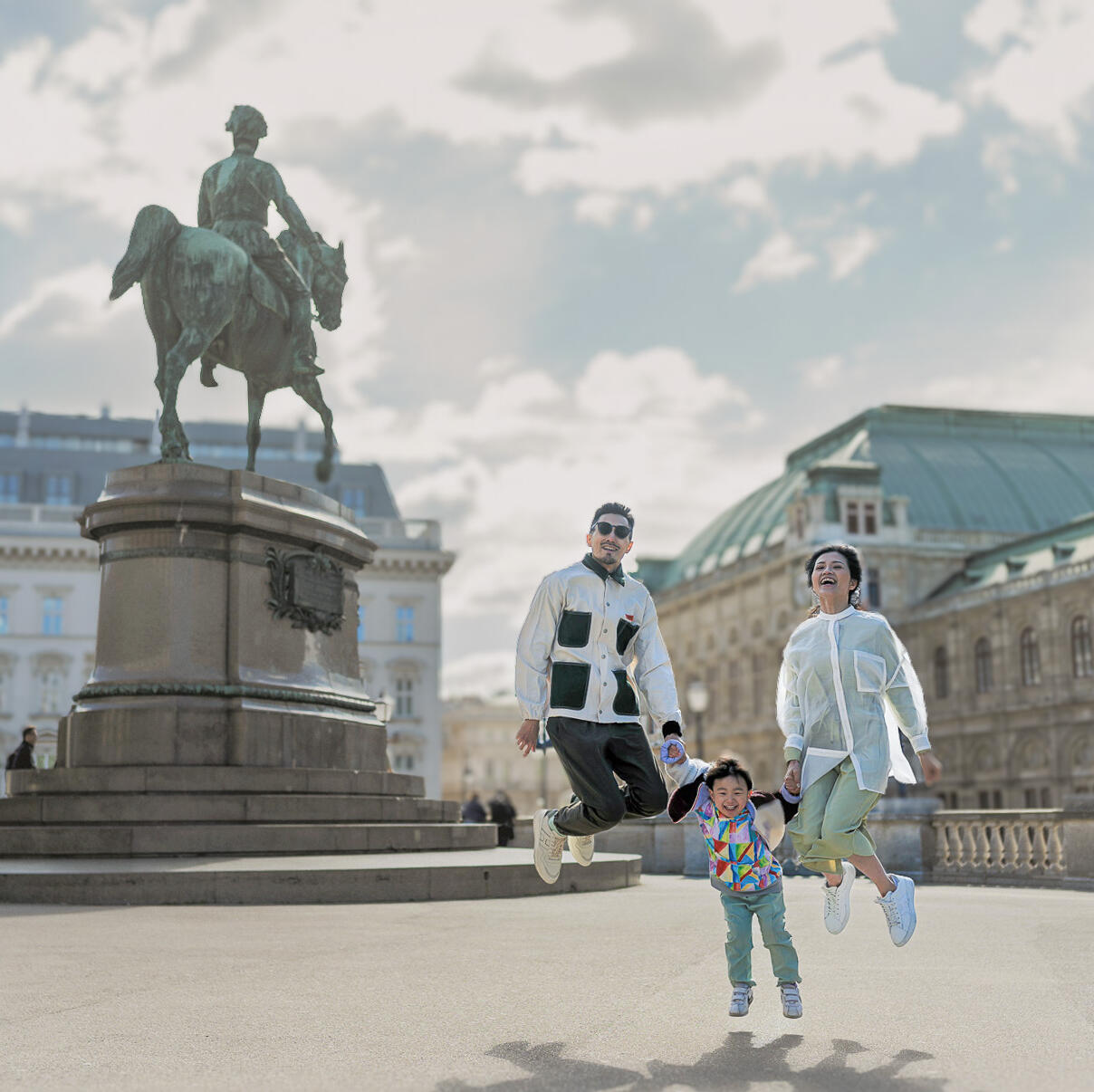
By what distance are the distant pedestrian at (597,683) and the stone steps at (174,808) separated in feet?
21.7

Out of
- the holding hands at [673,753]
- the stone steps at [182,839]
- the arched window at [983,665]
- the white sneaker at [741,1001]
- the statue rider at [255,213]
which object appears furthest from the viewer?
the arched window at [983,665]

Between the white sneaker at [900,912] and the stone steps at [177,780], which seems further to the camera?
the stone steps at [177,780]

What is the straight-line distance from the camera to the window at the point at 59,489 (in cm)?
7994

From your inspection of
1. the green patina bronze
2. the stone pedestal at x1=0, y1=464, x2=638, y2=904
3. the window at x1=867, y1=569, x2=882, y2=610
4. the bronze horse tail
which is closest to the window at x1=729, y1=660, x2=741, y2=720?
the window at x1=867, y1=569, x2=882, y2=610

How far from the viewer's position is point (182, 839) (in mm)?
12812

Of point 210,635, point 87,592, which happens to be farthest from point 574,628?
point 87,592

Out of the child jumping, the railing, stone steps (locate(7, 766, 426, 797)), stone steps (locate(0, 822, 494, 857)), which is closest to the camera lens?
the child jumping

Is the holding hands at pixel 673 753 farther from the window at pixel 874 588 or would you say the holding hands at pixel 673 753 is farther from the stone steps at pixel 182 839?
the window at pixel 874 588

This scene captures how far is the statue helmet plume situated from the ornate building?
38091 millimetres

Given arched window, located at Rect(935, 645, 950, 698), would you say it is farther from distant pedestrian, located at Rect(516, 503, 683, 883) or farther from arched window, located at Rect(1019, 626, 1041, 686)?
distant pedestrian, located at Rect(516, 503, 683, 883)

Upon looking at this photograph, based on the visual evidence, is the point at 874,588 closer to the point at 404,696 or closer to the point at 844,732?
the point at 404,696

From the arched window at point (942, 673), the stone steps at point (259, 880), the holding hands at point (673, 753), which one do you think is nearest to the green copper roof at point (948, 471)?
the arched window at point (942, 673)

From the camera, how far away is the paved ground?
500cm

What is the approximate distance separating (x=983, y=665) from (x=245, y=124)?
5398cm
